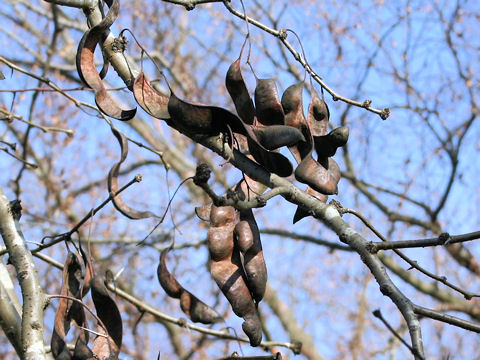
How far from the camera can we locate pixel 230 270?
1.94m

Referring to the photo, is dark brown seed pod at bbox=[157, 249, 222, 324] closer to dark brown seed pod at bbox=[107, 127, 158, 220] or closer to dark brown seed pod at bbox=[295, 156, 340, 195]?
dark brown seed pod at bbox=[107, 127, 158, 220]

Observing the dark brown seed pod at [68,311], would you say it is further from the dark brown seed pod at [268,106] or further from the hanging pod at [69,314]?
the dark brown seed pod at [268,106]

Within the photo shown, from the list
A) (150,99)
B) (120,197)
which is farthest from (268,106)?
(120,197)

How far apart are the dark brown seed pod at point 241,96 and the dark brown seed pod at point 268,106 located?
28 mm

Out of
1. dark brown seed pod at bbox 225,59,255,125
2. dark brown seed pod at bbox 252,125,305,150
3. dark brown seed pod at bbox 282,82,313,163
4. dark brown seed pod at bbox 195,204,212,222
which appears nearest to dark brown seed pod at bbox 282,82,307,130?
dark brown seed pod at bbox 282,82,313,163

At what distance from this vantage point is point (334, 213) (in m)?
1.82

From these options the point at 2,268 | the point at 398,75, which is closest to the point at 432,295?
the point at 398,75

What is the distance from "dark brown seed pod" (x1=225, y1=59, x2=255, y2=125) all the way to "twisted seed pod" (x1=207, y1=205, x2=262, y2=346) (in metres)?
0.27

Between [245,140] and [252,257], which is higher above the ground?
[245,140]

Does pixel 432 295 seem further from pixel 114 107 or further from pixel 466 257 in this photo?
pixel 114 107

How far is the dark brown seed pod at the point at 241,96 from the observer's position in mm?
2055

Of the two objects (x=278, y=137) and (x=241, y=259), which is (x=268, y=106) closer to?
(x=278, y=137)

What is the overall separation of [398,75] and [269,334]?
128 inches

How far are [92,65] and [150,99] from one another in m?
0.22
